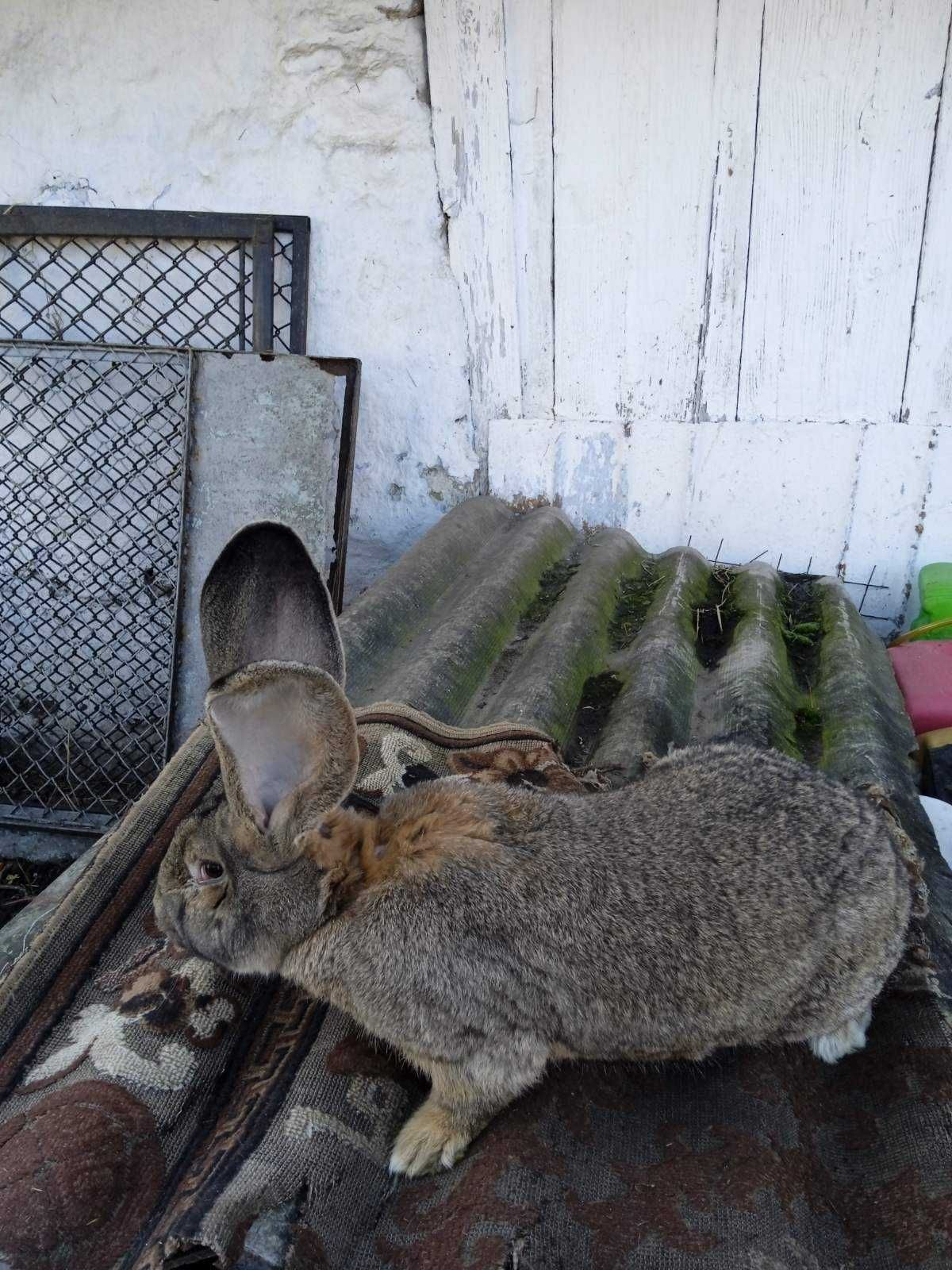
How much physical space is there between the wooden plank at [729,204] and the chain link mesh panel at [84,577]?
6.63ft

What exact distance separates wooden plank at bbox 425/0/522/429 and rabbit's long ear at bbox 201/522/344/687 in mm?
2592

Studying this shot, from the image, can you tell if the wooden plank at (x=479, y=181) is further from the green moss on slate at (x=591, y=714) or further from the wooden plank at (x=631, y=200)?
the green moss on slate at (x=591, y=714)

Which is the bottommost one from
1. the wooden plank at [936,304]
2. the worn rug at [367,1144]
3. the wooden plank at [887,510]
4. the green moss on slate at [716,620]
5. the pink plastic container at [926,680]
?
the worn rug at [367,1144]

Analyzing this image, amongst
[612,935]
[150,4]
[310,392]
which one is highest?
[150,4]

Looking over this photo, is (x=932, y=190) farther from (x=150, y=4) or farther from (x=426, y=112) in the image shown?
(x=150, y=4)

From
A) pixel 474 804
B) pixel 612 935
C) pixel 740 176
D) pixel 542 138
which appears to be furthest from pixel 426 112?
pixel 612 935


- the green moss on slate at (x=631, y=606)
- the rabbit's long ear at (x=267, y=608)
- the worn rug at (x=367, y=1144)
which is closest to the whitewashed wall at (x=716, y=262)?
the green moss on slate at (x=631, y=606)

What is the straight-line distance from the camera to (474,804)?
191cm

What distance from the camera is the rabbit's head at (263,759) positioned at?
1.56 m

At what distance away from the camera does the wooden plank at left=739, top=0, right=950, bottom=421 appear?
335cm

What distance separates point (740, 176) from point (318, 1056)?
10.7 ft

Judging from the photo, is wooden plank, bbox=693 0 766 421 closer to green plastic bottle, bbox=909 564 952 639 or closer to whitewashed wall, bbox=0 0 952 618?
whitewashed wall, bbox=0 0 952 618

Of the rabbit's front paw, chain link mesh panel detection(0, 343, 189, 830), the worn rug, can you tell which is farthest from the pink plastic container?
chain link mesh panel detection(0, 343, 189, 830)

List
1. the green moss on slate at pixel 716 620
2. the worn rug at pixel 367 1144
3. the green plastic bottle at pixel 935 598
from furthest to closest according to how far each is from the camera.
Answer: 1. the green plastic bottle at pixel 935 598
2. the green moss on slate at pixel 716 620
3. the worn rug at pixel 367 1144
